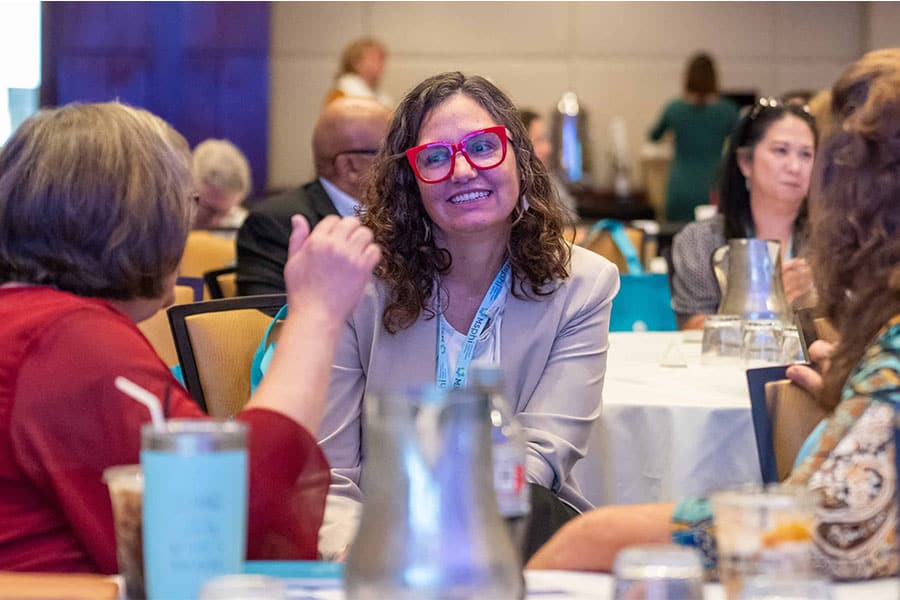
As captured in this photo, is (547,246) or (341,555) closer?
(341,555)

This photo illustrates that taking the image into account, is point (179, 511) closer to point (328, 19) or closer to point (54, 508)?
point (54, 508)

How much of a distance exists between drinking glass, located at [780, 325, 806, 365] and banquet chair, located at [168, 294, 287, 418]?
1.22 meters

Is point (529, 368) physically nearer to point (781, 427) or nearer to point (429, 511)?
point (781, 427)

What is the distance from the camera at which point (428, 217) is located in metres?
2.53

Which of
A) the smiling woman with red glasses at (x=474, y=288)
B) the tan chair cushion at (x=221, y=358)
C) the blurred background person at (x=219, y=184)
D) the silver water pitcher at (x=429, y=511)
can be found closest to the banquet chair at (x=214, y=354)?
the tan chair cushion at (x=221, y=358)

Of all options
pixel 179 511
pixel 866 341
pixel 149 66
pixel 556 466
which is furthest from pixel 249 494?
pixel 149 66

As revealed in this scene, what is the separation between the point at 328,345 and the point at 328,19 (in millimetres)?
9951

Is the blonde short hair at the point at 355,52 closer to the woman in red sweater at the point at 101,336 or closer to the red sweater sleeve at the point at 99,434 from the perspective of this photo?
the woman in red sweater at the point at 101,336

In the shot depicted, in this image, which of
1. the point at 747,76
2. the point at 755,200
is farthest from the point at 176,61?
the point at 755,200

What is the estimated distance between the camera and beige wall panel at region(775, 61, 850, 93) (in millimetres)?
11148

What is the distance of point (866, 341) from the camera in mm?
1455

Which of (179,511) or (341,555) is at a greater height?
(179,511)

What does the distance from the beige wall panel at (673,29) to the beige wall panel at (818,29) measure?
125 millimetres

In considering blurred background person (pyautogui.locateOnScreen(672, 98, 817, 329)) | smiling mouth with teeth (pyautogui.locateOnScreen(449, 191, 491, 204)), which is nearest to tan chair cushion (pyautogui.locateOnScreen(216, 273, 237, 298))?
blurred background person (pyautogui.locateOnScreen(672, 98, 817, 329))
